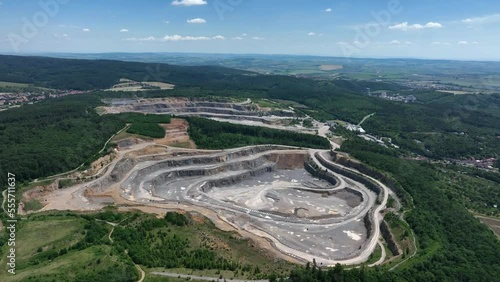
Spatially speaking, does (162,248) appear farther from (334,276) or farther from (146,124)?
Answer: (146,124)

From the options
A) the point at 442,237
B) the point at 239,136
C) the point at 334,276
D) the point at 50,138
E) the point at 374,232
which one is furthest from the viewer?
the point at 239,136

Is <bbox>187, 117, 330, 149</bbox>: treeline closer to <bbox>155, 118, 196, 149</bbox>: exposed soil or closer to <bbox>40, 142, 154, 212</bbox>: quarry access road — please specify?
<bbox>155, 118, 196, 149</bbox>: exposed soil

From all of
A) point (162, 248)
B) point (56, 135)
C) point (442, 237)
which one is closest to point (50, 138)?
point (56, 135)

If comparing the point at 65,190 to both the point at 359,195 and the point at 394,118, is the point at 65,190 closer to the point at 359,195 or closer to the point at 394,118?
the point at 359,195

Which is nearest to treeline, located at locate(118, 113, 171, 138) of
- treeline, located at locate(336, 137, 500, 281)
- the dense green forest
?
the dense green forest

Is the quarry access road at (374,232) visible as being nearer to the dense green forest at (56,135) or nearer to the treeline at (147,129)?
the treeline at (147,129)
